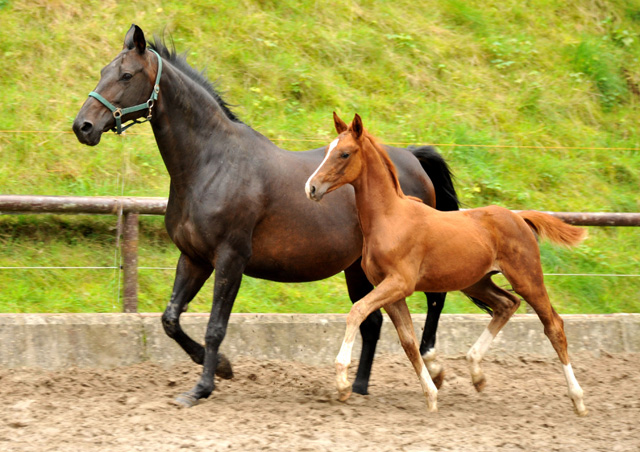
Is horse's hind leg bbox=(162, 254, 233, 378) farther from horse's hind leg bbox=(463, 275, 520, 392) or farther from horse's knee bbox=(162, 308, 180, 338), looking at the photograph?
horse's hind leg bbox=(463, 275, 520, 392)

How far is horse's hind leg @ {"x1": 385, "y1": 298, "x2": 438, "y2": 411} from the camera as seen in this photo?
4629mm

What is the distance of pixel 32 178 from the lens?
23.4ft

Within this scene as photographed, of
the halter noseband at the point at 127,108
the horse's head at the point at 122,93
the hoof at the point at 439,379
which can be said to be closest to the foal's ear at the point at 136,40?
the horse's head at the point at 122,93

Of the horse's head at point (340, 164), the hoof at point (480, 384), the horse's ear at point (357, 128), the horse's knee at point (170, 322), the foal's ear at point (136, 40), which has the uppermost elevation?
the foal's ear at point (136, 40)

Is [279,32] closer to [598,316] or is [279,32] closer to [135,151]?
[135,151]

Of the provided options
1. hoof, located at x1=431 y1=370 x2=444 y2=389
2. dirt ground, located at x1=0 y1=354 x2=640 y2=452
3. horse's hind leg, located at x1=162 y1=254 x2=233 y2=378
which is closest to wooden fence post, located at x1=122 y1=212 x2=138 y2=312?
dirt ground, located at x1=0 y1=354 x2=640 y2=452

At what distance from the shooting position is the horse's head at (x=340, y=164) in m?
4.34

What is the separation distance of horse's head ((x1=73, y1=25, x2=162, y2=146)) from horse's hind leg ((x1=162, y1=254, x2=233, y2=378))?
104 centimetres

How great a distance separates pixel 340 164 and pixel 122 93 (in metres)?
1.44

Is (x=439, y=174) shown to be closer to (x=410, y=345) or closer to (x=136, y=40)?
(x=410, y=345)

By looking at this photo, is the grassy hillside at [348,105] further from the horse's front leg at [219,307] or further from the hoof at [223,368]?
the horse's front leg at [219,307]

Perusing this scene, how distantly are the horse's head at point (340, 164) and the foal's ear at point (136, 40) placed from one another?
131 cm

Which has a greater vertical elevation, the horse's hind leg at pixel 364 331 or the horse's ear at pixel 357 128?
the horse's ear at pixel 357 128

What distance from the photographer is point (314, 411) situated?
4.49 metres
